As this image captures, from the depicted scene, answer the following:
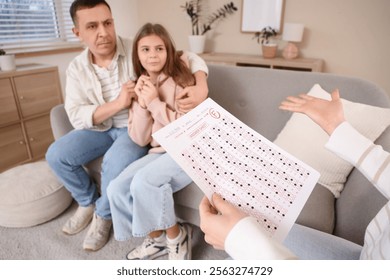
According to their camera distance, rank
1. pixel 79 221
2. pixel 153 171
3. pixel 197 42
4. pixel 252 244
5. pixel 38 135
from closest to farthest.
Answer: pixel 252 244 → pixel 153 171 → pixel 79 221 → pixel 38 135 → pixel 197 42

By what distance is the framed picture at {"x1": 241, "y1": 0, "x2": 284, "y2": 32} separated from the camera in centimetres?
258

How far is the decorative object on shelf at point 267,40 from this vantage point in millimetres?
2532

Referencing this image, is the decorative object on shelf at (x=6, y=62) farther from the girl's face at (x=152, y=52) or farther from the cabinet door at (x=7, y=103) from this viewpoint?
the girl's face at (x=152, y=52)

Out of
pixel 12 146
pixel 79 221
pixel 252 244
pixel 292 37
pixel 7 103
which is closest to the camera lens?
pixel 252 244

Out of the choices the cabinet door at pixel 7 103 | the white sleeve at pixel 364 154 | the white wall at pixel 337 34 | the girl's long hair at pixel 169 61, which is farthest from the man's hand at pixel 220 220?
A: the white wall at pixel 337 34

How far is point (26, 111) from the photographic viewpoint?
1.85 metres

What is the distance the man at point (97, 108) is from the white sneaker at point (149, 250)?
0.17 meters

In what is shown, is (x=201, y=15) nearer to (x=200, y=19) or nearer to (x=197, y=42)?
(x=200, y=19)

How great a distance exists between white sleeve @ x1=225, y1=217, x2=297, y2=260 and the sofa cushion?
2.12ft

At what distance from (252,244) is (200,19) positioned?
2.92 meters

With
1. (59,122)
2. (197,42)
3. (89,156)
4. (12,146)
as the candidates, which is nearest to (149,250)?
(89,156)

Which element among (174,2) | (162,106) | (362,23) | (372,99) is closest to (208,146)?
(162,106)

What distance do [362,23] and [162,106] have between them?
7.33 feet
